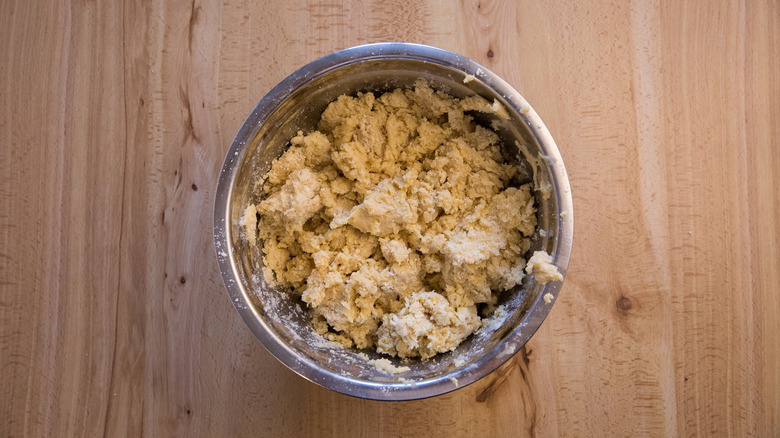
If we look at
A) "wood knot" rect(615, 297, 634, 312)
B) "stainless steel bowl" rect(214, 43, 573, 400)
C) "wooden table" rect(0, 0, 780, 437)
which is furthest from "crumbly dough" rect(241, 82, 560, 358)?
"wood knot" rect(615, 297, 634, 312)

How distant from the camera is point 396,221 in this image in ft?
3.89

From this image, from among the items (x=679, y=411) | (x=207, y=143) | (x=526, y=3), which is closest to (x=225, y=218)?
(x=207, y=143)

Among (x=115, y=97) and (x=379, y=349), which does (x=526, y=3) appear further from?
(x=115, y=97)

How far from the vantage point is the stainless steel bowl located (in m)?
1.06

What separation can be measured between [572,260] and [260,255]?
88 cm

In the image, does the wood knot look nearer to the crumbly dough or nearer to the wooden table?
the wooden table

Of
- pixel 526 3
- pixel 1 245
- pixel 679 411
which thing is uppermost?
pixel 526 3

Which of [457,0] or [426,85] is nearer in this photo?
[426,85]

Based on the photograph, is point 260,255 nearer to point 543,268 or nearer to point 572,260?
point 543,268

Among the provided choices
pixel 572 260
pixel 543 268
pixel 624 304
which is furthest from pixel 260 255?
pixel 624 304

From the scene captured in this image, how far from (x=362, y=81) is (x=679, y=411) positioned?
130 cm

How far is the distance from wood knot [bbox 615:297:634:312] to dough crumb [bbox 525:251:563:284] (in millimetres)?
449

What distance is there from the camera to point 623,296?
1383 millimetres

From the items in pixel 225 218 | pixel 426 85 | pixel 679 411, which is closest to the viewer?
→ pixel 225 218
